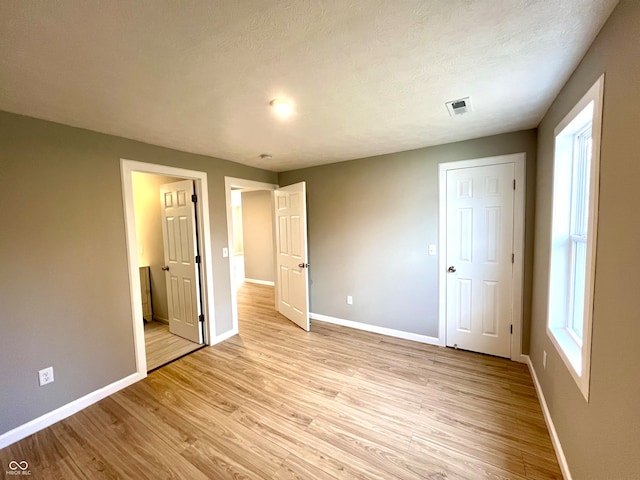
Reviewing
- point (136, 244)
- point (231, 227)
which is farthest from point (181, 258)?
point (136, 244)

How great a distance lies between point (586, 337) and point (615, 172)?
79cm

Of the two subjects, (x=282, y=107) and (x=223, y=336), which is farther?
(x=223, y=336)

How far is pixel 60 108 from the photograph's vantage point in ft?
5.87

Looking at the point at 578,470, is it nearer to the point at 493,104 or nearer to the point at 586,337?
the point at 586,337

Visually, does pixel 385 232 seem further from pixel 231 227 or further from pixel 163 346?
pixel 163 346

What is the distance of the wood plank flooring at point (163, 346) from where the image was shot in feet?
9.62

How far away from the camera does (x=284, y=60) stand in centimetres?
133

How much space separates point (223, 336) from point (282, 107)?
2.89m

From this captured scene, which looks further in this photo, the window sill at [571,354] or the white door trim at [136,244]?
the white door trim at [136,244]

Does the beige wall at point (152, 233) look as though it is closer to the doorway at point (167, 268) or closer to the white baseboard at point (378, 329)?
the doorway at point (167, 268)

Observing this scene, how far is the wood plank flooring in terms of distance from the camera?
293 cm

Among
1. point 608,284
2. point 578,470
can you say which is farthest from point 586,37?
point 578,470

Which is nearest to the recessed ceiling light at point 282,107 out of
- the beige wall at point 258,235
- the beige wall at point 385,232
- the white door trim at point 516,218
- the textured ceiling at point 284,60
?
the textured ceiling at point 284,60

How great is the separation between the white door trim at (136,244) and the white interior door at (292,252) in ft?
3.66
